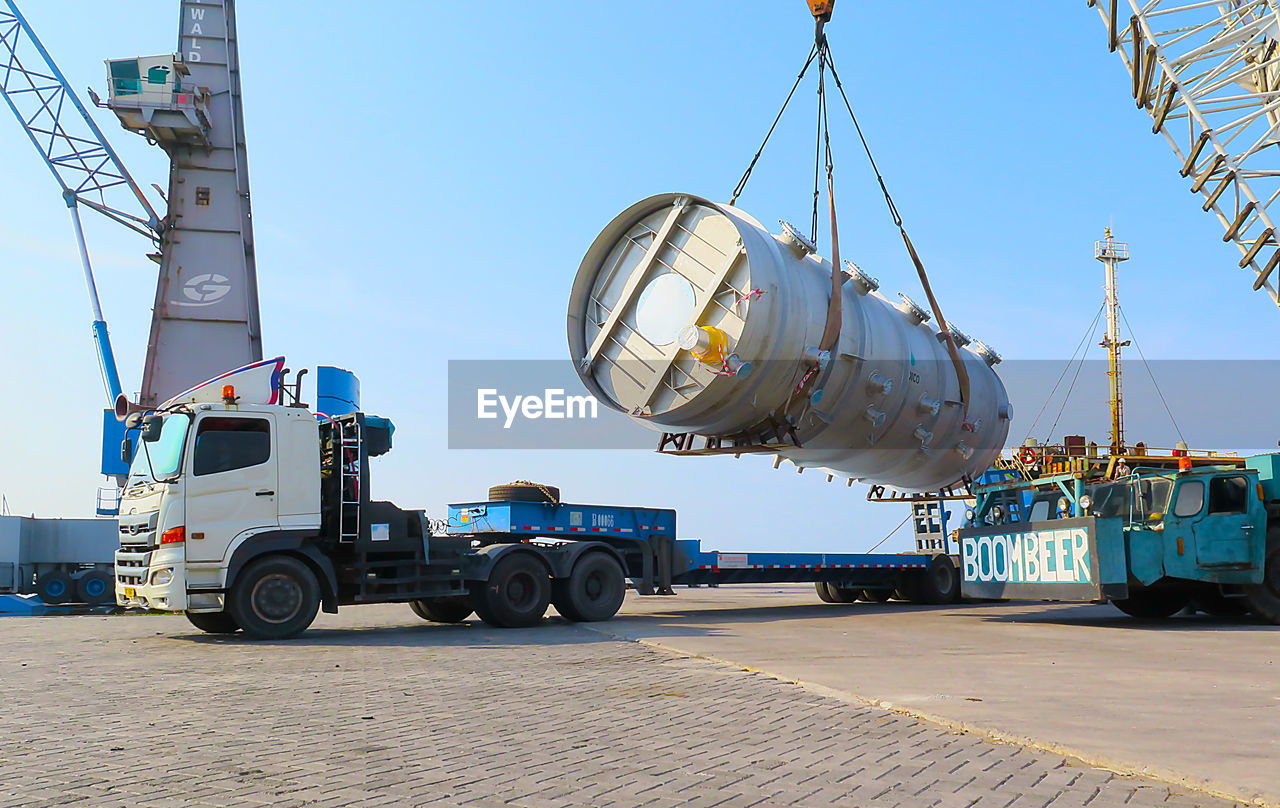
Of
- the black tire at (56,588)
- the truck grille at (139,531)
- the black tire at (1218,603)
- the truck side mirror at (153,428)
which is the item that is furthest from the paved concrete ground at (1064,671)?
the black tire at (56,588)

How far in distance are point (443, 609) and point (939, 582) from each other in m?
9.49

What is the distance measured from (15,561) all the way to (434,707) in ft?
73.7

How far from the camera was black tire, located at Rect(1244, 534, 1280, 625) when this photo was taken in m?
14.2

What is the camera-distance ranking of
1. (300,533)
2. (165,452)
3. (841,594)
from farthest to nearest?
(841,594) < (300,533) < (165,452)

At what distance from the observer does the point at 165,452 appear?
37.7 feet

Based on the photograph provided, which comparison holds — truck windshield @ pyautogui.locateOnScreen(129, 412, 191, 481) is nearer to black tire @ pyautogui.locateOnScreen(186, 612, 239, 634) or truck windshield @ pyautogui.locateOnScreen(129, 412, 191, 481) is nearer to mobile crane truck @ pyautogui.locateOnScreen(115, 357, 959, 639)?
mobile crane truck @ pyautogui.locateOnScreen(115, 357, 959, 639)

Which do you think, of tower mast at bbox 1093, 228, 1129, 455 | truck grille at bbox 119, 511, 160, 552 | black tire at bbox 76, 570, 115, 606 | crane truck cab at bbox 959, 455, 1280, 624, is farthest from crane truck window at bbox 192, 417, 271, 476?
tower mast at bbox 1093, 228, 1129, 455

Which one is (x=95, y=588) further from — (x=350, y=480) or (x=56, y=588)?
(x=350, y=480)

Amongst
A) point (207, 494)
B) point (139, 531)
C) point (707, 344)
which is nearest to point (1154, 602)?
point (707, 344)

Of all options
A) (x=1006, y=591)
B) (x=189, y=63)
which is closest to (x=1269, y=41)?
(x=1006, y=591)

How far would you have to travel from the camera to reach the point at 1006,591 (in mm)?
14875

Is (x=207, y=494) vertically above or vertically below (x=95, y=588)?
above

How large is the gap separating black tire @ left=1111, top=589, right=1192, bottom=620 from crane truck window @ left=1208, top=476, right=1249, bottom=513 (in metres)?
1.94

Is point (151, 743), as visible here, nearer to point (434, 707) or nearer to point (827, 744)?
point (434, 707)
